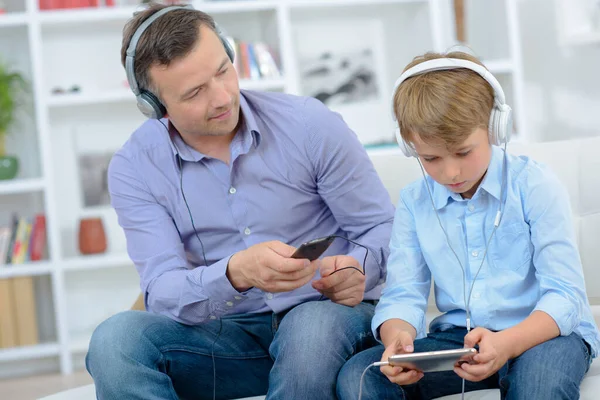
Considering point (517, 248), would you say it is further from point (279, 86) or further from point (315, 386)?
point (279, 86)

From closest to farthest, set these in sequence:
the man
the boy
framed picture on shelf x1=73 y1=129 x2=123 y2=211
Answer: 1. the boy
2. the man
3. framed picture on shelf x1=73 y1=129 x2=123 y2=211

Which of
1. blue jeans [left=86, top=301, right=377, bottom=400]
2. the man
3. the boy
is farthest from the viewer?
the man

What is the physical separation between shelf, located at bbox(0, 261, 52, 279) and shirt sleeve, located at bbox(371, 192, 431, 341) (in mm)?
2232

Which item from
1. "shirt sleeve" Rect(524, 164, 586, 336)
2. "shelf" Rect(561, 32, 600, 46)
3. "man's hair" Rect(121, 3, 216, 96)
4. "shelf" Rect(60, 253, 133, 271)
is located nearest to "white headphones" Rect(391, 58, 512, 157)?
"shirt sleeve" Rect(524, 164, 586, 336)

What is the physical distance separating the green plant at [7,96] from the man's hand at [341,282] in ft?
7.61

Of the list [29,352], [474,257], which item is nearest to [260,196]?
[474,257]

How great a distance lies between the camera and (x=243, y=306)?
1818 millimetres

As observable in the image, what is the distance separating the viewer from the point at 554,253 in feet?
4.73

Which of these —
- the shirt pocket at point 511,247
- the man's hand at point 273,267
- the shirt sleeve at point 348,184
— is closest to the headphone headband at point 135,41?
the shirt sleeve at point 348,184

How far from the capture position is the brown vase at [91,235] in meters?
3.60

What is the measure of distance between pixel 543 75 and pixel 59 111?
2144 millimetres

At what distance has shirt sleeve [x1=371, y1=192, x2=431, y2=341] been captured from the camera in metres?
1.57

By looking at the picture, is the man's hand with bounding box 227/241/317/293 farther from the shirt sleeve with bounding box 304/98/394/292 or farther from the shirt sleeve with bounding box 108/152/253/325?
the shirt sleeve with bounding box 304/98/394/292

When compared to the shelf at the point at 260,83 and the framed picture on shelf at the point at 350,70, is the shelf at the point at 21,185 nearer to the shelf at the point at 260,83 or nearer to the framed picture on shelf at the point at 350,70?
the shelf at the point at 260,83
